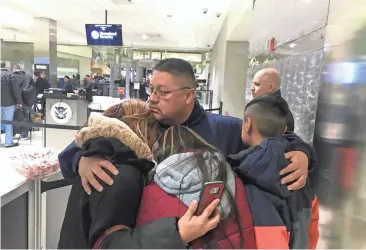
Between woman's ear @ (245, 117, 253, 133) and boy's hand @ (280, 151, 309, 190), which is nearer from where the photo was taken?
boy's hand @ (280, 151, 309, 190)

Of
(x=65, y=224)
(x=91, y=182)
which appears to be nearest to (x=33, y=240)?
(x=65, y=224)

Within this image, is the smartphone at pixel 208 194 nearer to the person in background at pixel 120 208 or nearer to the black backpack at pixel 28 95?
the person in background at pixel 120 208

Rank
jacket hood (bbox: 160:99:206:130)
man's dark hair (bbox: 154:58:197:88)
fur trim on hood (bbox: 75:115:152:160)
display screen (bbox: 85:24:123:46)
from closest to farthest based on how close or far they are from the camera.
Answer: fur trim on hood (bbox: 75:115:152:160) < man's dark hair (bbox: 154:58:197:88) < jacket hood (bbox: 160:99:206:130) < display screen (bbox: 85:24:123:46)

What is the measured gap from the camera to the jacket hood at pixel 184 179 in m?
0.84

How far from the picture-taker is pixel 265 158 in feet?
3.33

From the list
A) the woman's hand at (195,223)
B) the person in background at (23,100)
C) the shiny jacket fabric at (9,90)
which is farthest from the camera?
the person in background at (23,100)

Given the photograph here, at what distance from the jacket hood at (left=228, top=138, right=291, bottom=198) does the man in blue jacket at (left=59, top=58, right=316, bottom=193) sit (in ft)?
0.14

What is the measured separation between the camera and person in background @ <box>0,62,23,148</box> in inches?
241

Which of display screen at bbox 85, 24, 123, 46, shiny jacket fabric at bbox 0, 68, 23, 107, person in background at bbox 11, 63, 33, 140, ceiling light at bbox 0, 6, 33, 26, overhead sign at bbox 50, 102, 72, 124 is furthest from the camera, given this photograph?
ceiling light at bbox 0, 6, 33, 26

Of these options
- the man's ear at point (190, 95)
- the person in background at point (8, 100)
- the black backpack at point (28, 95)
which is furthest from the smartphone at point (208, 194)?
the black backpack at point (28, 95)

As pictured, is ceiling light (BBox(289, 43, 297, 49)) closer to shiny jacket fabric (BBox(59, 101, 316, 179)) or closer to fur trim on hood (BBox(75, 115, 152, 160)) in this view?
shiny jacket fabric (BBox(59, 101, 316, 179))

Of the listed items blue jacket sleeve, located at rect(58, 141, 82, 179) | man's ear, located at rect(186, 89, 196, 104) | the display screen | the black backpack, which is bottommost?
the black backpack

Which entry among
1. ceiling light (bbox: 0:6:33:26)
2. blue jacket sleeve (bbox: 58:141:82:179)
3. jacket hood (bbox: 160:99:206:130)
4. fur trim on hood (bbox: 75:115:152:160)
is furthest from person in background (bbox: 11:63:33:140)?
fur trim on hood (bbox: 75:115:152:160)

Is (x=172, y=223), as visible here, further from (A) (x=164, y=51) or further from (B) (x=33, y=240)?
(A) (x=164, y=51)
